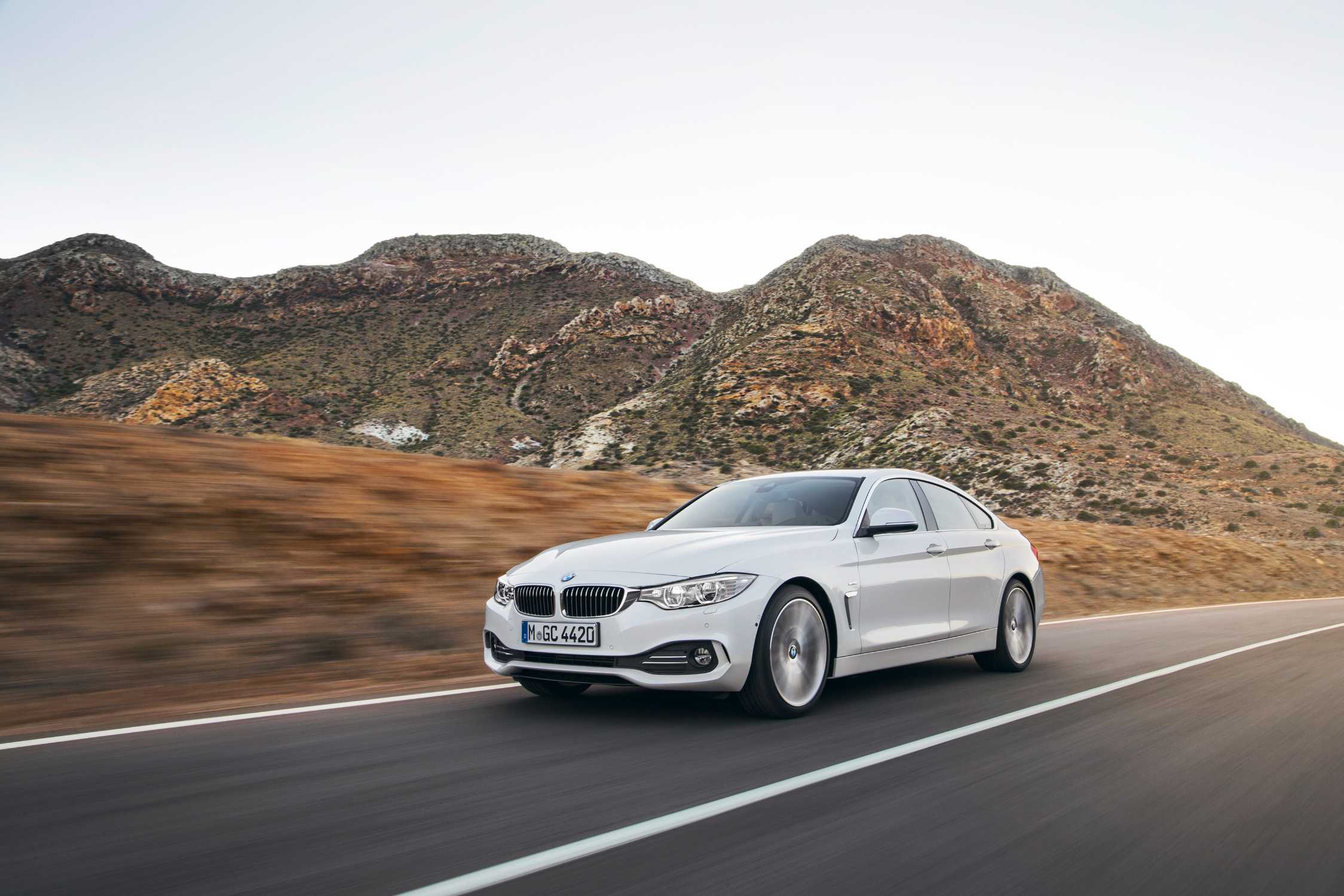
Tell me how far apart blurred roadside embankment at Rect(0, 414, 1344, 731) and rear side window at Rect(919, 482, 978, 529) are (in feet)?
11.8

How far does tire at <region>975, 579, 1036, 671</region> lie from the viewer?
867 centimetres

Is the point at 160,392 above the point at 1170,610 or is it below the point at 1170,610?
above

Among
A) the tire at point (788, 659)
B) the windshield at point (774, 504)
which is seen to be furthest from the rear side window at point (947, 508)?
the tire at point (788, 659)

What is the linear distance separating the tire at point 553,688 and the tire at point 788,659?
1344 mm

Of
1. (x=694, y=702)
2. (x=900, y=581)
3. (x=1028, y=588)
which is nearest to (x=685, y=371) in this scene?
(x=1028, y=588)

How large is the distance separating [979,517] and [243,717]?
225 inches

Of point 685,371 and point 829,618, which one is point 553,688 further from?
point 685,371

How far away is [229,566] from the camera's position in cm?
858

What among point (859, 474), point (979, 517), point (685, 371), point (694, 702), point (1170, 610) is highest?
point (685, 371)

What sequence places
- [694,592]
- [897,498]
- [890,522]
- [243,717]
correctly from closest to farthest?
[694,592]
[243,717]
[890,522]
[897,498]

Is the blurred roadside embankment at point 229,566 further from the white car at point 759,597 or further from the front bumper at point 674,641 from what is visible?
the front bumper at point 674,641

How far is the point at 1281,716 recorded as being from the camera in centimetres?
709

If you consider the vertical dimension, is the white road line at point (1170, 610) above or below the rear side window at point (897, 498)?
below

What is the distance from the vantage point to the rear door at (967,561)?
8070 mm
